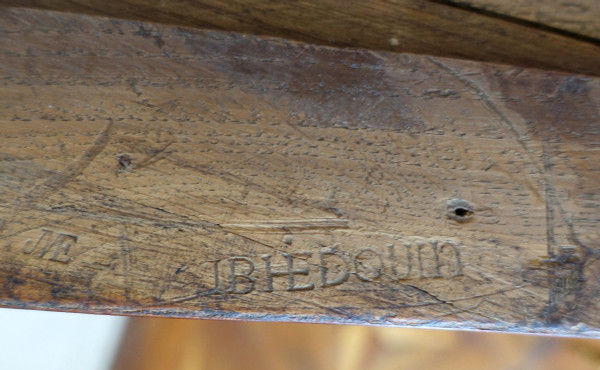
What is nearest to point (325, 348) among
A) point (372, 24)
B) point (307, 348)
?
point (307, 348)

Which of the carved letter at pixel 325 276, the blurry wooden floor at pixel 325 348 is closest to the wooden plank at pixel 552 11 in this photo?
the carved letter at pixel 325 276

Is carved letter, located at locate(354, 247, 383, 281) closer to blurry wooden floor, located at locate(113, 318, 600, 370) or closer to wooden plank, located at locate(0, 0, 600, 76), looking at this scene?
wooden plank, located at locate(0, 0, 600, 76)

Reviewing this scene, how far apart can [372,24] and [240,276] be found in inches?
17.5

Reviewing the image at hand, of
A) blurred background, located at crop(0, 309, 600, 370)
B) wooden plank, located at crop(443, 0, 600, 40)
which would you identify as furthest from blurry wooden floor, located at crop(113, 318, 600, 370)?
wooden plank, located at crop(443, 0, 600, 40)

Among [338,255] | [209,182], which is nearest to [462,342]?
[338,255]

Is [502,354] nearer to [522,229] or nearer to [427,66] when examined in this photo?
[522,229]

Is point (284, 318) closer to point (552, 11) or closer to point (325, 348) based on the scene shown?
point (552, 11)

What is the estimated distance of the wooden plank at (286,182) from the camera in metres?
0.65

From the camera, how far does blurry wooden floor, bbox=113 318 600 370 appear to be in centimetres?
127

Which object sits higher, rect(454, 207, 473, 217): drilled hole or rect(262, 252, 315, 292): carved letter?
rect(454, 207, 473, 217): drilled hole

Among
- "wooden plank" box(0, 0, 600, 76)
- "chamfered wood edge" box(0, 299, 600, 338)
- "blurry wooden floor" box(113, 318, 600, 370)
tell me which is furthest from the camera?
"blurry wooden floor" box(113, 318, 600, 370)

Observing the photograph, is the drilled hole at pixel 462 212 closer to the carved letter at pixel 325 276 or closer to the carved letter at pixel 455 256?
the carved letter at pixel 455 256

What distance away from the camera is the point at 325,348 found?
1.36 metres

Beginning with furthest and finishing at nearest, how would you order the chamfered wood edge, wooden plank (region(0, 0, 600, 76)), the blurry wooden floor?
the blurry wooden floor < wooden plank (region(0, 0, 600, 76)) < the chamfered wood edge
